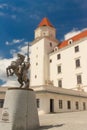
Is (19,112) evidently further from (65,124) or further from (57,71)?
(57,71)

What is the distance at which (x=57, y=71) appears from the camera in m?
46.1

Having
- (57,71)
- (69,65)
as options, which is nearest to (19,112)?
(69,65)

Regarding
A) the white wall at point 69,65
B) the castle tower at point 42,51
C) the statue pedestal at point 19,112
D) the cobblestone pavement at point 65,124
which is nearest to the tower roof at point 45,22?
the castle tower at point 42,51

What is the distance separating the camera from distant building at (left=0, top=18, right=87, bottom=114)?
103 feet

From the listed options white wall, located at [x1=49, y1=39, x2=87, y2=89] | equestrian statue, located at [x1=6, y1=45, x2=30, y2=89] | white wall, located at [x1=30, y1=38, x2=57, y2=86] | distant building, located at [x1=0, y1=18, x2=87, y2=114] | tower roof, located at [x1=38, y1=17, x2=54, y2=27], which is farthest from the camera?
tower roof, located at [x1=38, y1=17, x2=54, y2=27]

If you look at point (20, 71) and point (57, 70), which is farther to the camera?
point (57, 70)

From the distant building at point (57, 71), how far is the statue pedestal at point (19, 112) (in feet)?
53.0

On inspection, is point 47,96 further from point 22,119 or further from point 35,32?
point 35,32

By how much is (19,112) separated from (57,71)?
33.5m

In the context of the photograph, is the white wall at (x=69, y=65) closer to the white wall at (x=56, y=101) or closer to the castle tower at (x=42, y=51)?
the castle tower at (x=42, y=51)

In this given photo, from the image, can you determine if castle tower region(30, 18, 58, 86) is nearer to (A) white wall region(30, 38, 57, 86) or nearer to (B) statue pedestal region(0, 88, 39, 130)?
(A) white wall region(30, 38, 57, 86)

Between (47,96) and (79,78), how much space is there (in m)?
12.1

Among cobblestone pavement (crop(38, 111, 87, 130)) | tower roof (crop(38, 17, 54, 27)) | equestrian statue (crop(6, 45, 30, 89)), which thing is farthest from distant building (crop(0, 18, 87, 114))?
equestrian statue (crop(6, 45, 30, 89))

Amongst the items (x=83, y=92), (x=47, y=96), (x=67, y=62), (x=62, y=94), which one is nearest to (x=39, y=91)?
(x=47, y=96)
